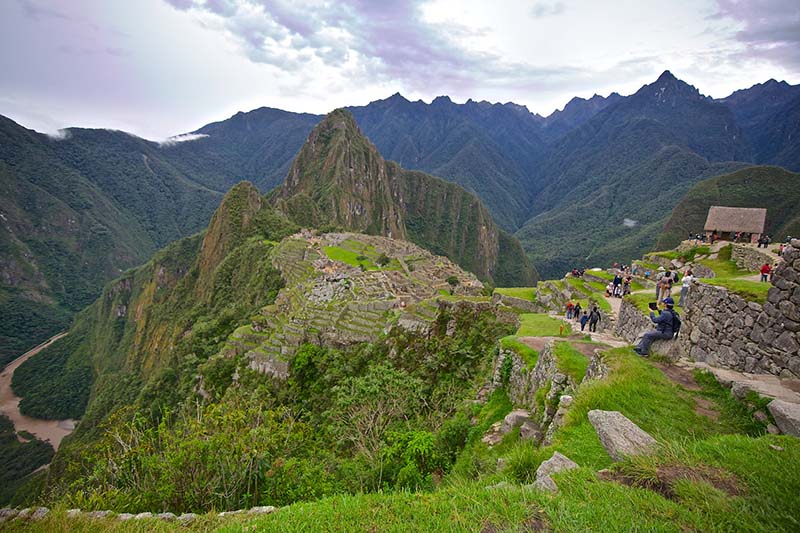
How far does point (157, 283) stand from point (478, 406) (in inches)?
4641

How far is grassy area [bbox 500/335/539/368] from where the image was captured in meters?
10.2

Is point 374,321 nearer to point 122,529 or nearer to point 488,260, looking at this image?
point 122,529

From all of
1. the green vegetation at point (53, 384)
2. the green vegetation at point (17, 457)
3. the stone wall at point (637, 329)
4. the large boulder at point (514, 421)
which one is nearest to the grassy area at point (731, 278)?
the stone wall at point (637, 329)

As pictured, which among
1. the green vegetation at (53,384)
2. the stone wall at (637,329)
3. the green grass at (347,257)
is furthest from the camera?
the green vegetation at (53,384)

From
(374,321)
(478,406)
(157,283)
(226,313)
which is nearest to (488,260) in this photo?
(157,283)

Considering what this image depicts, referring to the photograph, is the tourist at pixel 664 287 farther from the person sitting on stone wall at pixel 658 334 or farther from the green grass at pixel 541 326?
the person sitting on stone wall at pixel 658 334

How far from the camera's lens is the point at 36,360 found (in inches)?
4038

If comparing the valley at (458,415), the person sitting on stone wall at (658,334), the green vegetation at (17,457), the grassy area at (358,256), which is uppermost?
the person sitting on stone wall at (658,334)

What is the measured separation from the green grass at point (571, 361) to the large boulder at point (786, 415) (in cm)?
305

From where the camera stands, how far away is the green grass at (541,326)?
46.1 feet

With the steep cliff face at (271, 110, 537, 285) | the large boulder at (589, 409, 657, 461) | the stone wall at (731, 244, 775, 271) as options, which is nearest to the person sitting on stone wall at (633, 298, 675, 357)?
the large boulder at (589, 409, 657, 461)

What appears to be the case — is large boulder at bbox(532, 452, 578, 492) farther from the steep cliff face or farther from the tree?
the steep cliff face

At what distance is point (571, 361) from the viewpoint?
8445 millimetres

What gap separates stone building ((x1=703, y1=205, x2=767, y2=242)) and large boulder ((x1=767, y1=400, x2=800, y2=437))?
29.0 m
